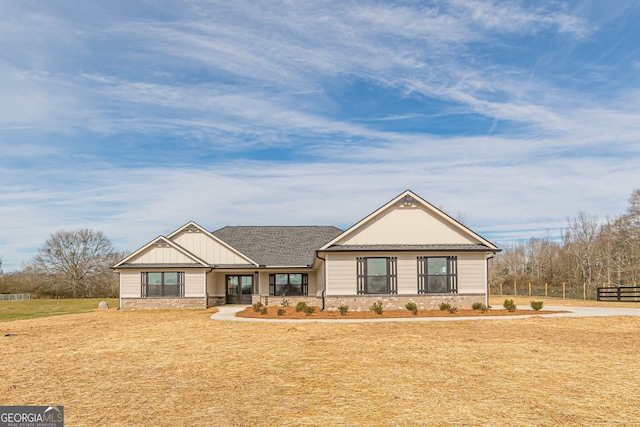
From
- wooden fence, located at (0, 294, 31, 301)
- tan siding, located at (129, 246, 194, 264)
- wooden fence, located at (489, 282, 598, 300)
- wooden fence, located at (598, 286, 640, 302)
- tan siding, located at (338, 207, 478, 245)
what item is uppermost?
tan siding, located at (338, 207, 478, 245)

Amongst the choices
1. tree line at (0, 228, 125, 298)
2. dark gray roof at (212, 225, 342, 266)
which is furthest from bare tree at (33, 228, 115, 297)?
dark gray roof at (212, 225, 342, 266)

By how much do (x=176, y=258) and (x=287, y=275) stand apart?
8.06m

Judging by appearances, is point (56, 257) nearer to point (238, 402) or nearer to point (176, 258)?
point (176, 258)

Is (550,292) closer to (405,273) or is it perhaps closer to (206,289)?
(405,273)

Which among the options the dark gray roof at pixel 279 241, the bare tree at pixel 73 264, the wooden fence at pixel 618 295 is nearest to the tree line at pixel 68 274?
the bare tree at pixel 73 264

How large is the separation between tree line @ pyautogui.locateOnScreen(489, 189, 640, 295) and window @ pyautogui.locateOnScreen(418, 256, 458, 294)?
74.7 feet

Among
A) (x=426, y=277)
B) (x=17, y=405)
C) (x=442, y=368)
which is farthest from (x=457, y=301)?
(x=17, y=405)

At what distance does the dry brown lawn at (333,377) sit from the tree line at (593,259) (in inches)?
1360

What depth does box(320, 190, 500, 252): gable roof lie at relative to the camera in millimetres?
28656

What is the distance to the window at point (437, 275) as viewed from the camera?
1117 inches

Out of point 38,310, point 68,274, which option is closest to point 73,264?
point 68,274

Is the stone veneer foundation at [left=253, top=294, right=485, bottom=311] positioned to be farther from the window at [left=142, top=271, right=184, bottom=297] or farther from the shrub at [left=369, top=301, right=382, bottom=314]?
the window at [left=142, top=271, right=184, bottom=297]

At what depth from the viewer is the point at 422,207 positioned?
29391mm

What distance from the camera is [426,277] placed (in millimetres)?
28453
